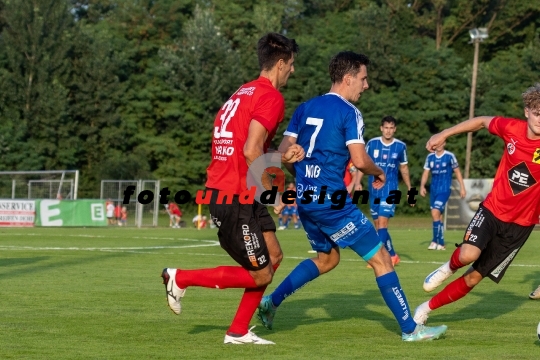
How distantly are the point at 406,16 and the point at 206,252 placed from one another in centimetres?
4823

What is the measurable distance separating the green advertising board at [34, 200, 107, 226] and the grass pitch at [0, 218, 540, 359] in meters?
19.3

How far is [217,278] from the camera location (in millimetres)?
7488

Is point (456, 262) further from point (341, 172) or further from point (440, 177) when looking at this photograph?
point (440, 177)

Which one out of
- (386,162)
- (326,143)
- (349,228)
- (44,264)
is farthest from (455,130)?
(44,264)

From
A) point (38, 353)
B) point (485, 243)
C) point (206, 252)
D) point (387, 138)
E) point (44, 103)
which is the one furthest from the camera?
point (44, 103)

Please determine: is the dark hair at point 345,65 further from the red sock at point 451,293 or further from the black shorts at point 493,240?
the red sock at point 451,293

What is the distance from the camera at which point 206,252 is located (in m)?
19.6

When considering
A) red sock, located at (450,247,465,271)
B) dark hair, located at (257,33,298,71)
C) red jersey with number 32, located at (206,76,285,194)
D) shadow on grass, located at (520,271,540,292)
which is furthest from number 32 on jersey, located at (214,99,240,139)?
shadow on grass, located at (520,271,540,292)

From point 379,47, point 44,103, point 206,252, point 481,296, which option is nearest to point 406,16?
point 379,47

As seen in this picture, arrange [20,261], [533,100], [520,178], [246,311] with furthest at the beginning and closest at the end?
[20,261] → [520,178] → [533,100] → [246,311]

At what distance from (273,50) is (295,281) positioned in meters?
2.05

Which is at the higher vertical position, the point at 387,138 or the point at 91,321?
the point at 387,138

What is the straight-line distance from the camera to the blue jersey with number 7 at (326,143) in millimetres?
7547

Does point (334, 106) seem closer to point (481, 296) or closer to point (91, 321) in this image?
point (91, 321)
